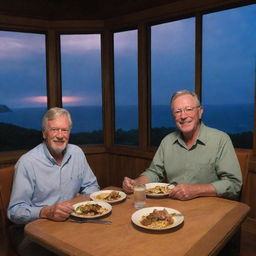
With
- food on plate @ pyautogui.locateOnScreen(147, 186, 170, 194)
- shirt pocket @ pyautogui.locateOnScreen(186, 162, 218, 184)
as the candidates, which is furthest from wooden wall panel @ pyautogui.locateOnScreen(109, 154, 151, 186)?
food on plate @ pyautogui.locateOnScreen(147, 186, 170, 194)

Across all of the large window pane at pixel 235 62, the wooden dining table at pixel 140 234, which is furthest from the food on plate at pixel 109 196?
the large window pane at pixel 235 62

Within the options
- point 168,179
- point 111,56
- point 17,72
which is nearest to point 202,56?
point 111,56

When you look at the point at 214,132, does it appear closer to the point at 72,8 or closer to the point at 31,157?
the point at 31,157

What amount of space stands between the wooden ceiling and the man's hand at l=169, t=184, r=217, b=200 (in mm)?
2173

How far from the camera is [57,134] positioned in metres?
1.75

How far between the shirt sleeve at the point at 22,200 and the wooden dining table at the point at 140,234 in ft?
0.53

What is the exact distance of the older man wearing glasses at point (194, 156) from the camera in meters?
1.73

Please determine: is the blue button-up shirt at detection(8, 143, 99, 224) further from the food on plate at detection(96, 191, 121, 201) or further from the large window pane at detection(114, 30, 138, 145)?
the large window pane at detection(114, 30, 138, 145)

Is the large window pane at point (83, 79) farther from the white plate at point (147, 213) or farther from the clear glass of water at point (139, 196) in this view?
the white plate at point (147, 213)

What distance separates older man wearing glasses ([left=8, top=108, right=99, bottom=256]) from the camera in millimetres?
1541

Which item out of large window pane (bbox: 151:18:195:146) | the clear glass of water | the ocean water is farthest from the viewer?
the ocean water

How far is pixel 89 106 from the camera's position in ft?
13.3

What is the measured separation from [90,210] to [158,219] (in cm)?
35

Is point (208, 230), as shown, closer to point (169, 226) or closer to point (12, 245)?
point (169, 226)
